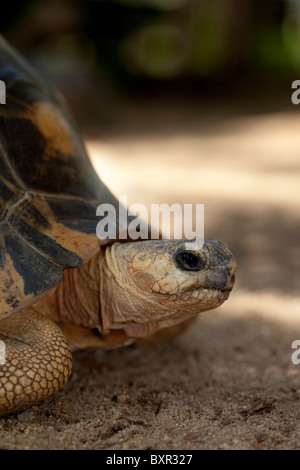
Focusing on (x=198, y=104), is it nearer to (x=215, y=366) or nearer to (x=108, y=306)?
(x=215, y=366)

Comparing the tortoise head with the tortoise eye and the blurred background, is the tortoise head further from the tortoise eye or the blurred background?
the blurred background

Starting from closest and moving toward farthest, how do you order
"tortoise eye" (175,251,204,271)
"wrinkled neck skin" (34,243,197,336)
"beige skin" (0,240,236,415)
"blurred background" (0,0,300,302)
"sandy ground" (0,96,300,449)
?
"sandy ground" (0,96,300,449) < "beige skin" (0,240,236,415) < "tortoise eye" (175,251,204,271) < "wrinkled neck skin" (34,243,197,336) < "blurred background" (0,0,300,302)

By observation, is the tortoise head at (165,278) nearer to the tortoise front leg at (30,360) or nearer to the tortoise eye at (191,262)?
the tortoise eye at (191,262)

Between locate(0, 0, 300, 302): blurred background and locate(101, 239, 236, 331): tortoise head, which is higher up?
locate(0, 0, 300, 302): blurred background

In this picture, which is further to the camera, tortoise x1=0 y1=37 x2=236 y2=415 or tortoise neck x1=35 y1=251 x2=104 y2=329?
tortoise neck x1=35 y1=251 x2=104 y2=329

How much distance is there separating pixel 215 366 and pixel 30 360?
1146 millimetres

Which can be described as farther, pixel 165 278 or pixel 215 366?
pixel 215 366

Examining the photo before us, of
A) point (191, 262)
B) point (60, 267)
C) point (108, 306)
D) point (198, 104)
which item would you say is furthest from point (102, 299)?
point (198, 104)

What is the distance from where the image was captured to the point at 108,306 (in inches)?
97.7

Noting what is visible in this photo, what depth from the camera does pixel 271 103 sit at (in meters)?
10.9

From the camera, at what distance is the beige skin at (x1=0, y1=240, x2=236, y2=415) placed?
6.91 feet

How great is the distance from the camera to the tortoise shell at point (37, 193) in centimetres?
215

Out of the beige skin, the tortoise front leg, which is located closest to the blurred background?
the beige skin

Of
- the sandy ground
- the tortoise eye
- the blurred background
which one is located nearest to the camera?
the sandy ground
